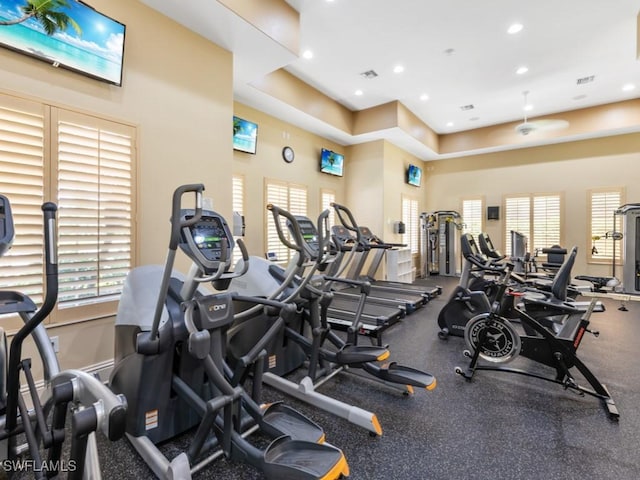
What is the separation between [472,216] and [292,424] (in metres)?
9.00

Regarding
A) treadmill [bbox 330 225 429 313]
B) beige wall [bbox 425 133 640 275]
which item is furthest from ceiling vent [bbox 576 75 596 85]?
treadmill [bbox 330 225 429 313]

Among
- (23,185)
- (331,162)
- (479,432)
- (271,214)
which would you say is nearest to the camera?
(479,432)

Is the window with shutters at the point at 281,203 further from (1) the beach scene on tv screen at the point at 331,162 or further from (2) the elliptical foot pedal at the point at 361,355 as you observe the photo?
(2) the elliptical foot pedal at the point at 361,355

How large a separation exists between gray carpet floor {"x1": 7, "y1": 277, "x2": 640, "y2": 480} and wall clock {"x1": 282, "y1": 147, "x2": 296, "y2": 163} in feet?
15.2

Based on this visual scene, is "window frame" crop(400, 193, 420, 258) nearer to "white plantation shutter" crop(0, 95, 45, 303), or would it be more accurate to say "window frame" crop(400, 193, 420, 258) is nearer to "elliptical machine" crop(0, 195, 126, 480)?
"white plantation shutter" crop(0, 95, 45, 303)

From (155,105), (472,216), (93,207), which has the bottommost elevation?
(93,207)

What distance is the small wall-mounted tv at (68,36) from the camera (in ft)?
7.79

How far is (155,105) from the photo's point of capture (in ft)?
10.8

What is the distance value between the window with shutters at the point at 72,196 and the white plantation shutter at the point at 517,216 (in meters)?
9.12

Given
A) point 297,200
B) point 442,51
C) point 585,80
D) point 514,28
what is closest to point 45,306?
point 297,200

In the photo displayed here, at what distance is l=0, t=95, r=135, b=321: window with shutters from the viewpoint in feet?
8.00

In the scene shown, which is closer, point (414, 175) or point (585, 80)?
point (585, 80)

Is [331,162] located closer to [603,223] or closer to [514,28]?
[514,28]

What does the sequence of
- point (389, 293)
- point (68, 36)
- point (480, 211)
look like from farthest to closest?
point (480, 211) < point (389, 293) < point (68, 36)
